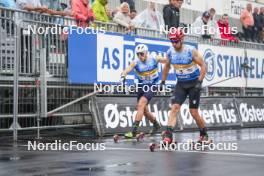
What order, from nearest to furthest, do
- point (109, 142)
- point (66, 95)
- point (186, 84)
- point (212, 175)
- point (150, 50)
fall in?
1. point (212, 175)
2. point (186, 84)
3. point (109, 142)
4. point (66, 95)
5. point (150, 50)

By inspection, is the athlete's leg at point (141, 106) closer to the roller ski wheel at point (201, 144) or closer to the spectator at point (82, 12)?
the roller ski wheel at point (201, 144)

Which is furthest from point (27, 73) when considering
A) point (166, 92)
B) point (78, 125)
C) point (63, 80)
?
point (166, 92)

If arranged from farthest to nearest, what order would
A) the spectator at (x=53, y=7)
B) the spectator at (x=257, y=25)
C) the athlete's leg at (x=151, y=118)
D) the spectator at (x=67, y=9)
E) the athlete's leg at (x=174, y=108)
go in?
1. the spectator at (x=257, y=25)
2. the spectator at (x=67, y=9)
3. the spectator at (x=53, y=7)
4. the athlete's leg at (x=151, y=118)
5. the athlete's leg at (x=174, y=108)

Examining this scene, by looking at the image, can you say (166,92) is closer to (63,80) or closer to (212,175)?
(63,80)

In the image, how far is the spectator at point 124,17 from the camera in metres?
17.0

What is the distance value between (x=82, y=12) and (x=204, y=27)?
663 centimetres

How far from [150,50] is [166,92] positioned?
5.18ft

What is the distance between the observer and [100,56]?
1566cm

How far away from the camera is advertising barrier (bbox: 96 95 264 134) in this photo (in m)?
15.8

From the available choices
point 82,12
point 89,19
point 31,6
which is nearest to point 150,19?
point 89,19

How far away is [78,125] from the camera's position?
1555cm

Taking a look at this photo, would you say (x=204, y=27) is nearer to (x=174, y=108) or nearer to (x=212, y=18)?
(x=212, y=18)

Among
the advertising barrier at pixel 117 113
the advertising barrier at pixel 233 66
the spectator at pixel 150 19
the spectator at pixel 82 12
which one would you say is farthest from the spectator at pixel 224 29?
the spectator at pixel 82 12

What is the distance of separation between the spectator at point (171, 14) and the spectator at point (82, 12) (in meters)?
3.64
